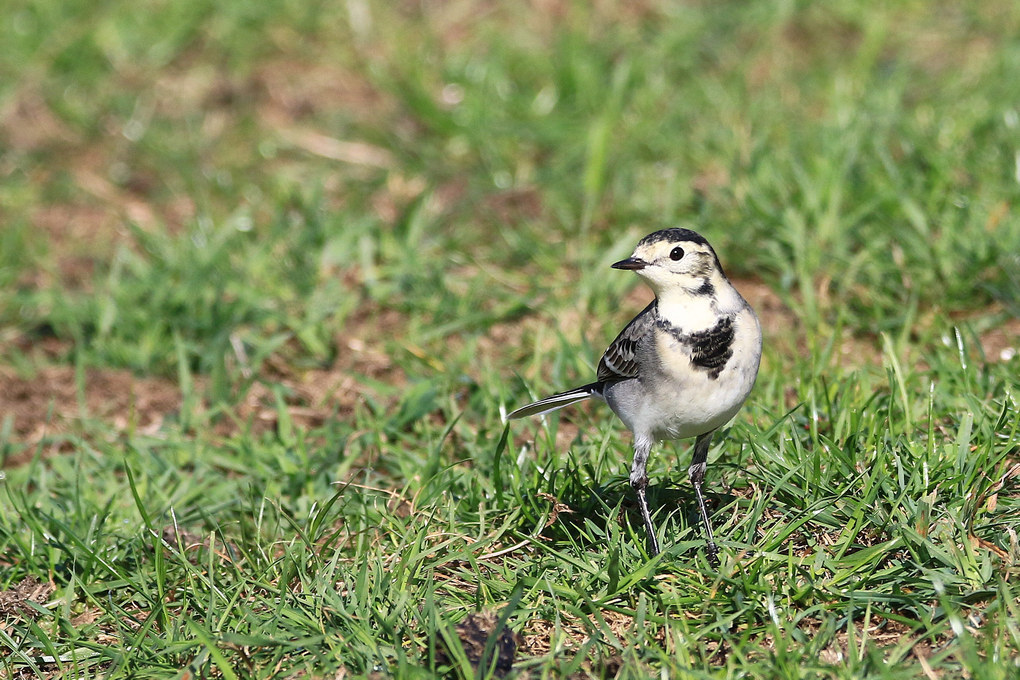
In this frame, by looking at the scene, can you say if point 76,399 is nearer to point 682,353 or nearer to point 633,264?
point 633,264

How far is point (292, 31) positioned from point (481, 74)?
1.86 meters

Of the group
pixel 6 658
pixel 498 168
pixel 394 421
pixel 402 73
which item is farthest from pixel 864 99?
pixel 6 658

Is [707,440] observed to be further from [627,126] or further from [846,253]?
[627,126]

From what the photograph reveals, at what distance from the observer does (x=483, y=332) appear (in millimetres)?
6258

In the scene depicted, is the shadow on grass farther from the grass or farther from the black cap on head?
the black cap on head

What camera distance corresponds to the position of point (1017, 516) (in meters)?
4.07

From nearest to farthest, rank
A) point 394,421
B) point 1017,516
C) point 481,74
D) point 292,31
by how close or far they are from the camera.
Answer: point 1017,516 → point 394,421 → point 481,74 → point 292,31

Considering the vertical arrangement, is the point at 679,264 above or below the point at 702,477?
above

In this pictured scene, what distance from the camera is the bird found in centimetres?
390

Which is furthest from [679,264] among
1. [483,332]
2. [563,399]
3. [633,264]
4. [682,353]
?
[483,332]

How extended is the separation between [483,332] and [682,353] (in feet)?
8.03

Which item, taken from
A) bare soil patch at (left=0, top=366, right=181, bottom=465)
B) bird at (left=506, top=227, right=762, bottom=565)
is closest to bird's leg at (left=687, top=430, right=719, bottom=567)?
bird at (left=506, top=227, right=762, bottom=565)

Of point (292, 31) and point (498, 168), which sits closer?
point (498, 168)

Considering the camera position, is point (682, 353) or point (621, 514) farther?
point (621, 514)
